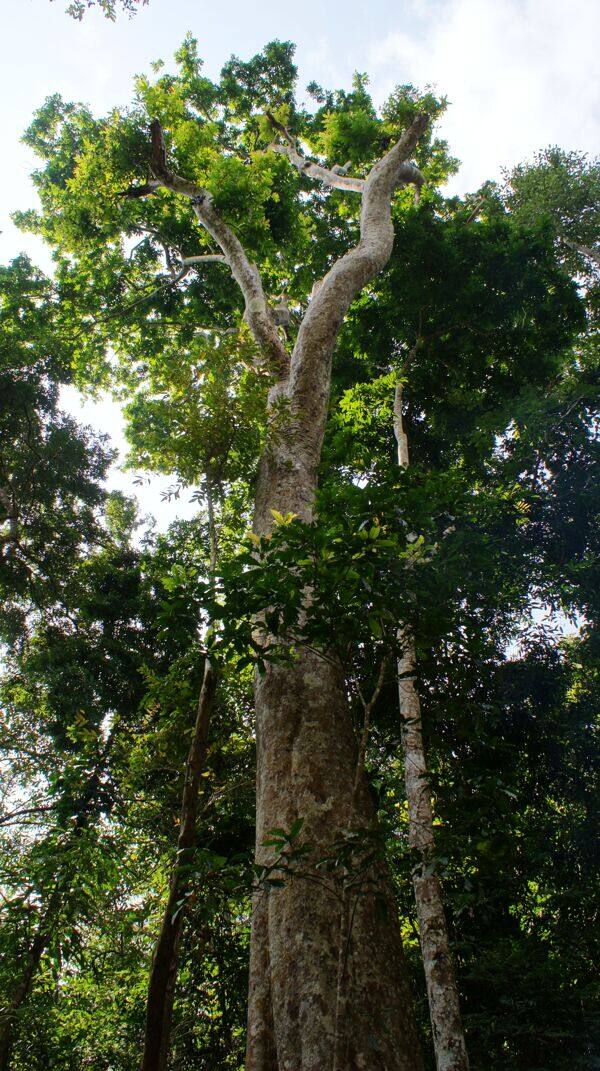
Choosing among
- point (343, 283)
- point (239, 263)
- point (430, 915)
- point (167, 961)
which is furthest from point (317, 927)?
point (239, 263)

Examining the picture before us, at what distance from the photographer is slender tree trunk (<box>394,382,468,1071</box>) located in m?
3.26

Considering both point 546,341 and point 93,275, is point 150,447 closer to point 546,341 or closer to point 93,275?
point 546,341

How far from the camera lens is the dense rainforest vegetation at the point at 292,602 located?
2.88m

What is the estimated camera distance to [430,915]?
13.0ft

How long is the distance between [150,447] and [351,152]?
12.2m

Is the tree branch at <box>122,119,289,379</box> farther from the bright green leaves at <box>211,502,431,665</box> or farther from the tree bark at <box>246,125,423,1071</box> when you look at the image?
the bright green leaves at <box>211,502,431,665</box>

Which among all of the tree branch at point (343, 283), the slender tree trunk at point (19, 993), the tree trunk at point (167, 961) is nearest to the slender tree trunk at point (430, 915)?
the tree trunk at point (167, 961)

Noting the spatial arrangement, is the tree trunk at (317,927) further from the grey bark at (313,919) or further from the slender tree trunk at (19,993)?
the slender tree trunk at (19,993)

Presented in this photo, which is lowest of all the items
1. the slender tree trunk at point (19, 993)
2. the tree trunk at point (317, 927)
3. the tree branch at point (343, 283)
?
the slender tree trunk at point (19, 993)

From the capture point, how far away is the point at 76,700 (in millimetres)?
9305

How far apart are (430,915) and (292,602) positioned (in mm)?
2752

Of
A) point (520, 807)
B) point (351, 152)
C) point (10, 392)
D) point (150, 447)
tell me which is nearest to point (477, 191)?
point (351, 152)

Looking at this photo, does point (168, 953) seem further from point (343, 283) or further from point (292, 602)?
point (343, 283)

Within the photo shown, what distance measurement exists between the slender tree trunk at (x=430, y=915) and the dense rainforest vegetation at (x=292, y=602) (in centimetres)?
7
